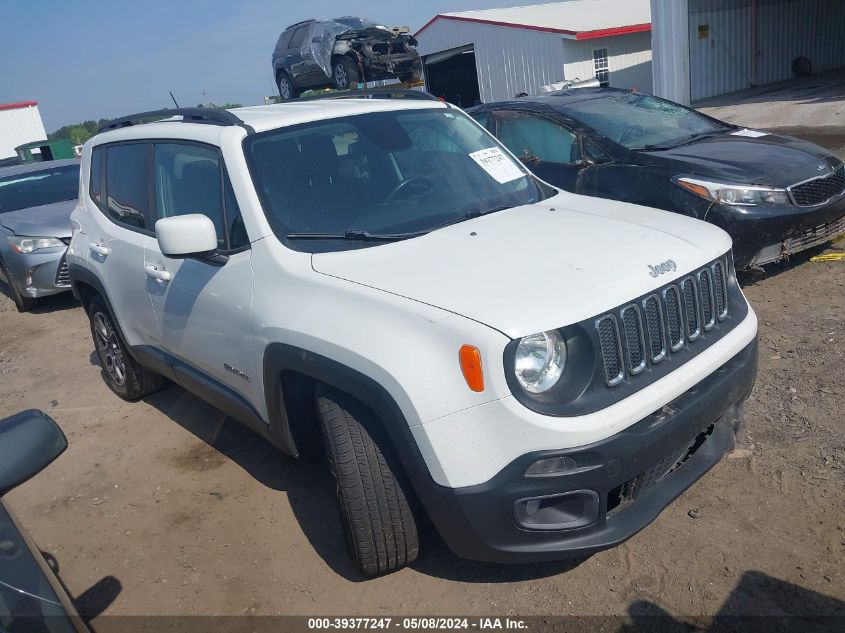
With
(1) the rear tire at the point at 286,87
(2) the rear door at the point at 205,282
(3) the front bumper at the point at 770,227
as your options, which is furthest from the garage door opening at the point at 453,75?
(2) the rear door at the point at 205,282

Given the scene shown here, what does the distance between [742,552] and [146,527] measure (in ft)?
9.37

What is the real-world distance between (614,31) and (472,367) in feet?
79.0

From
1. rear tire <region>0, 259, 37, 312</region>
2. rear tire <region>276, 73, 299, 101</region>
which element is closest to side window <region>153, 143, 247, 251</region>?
rear tire <region>0, 259, 37, 312</region>

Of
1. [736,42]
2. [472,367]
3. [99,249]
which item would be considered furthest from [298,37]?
[472,367]

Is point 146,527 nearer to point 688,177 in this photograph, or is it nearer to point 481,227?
point 481,227

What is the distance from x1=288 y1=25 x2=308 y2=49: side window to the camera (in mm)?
16453

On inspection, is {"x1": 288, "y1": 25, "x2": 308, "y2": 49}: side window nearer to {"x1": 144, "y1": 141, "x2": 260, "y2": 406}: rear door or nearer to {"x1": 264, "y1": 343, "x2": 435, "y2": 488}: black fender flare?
{"x1": 144, "y1": 141, "x2": 260, "y2": 406}: rear door

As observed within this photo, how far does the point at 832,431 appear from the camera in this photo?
372cm

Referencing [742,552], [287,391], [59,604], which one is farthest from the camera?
[287,391]

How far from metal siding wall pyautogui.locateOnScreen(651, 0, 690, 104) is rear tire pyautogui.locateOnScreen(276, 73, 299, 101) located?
9182 millimetres

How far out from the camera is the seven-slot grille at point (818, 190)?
556 centimetres

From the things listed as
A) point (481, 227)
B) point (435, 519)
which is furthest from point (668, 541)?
point (481, 227)

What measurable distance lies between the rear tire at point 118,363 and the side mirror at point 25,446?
3111mm

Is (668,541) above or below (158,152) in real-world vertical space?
below
